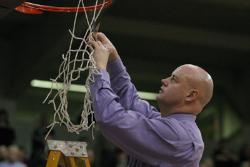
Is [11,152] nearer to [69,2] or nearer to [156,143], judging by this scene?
[69,2]

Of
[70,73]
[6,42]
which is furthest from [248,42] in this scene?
[70,73]

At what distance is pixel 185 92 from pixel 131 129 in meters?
0.38

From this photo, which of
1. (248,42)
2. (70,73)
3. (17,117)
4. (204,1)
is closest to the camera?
(70,73)

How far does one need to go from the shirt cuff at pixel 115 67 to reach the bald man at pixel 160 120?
10 cm

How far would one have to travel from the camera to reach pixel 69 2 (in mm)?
4625

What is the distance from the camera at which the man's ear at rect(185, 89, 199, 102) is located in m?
3.15

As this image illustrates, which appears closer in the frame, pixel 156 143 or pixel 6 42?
pixel 156 143

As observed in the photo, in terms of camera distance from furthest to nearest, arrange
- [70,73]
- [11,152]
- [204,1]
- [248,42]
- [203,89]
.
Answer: [248,42] → [204,1] → [11,152] → [70,73] → [203,89]

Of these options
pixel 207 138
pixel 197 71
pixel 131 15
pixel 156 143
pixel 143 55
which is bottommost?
pixel 207 138

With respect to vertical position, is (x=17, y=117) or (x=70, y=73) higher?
(x=70, y=73)

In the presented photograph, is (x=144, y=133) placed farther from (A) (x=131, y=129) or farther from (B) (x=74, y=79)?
(B) (x=74, y=79)

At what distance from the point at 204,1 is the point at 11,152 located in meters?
4.44

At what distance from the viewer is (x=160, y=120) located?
9.96ft

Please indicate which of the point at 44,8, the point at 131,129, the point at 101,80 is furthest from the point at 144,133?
the point at 44,8
